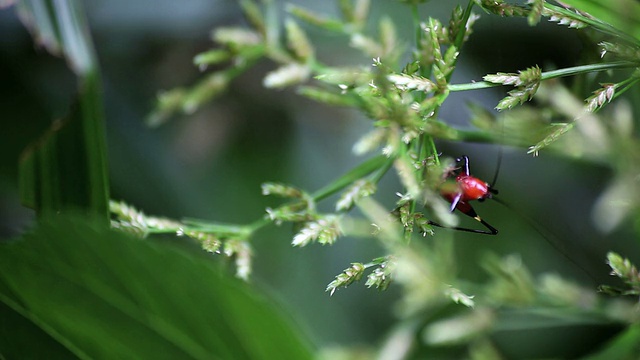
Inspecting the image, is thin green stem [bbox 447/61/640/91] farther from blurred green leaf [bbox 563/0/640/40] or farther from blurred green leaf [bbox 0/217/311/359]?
blurred green leaf [bbox 0/217/311/359]

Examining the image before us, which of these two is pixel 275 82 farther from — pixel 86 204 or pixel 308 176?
pixel 308 176

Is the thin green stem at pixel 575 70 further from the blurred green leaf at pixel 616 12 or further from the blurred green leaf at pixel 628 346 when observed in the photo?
the blurred green leaf at pixel 628 346

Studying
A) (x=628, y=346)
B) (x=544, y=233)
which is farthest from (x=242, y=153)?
(x=628, y=346)

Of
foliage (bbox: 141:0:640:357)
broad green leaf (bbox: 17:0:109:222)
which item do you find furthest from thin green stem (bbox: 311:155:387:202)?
broad green leaf (bbox: 17:0:109:222)

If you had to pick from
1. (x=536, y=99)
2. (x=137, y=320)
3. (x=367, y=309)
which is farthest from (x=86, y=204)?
(x=367, y=309)

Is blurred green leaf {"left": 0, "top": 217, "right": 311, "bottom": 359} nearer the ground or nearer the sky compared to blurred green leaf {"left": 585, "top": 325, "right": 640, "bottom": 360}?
nearer the sky

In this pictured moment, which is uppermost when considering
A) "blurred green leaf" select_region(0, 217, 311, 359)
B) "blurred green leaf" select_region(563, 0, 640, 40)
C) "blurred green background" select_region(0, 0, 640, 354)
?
"blurred green leaf" select_region(563, 0, 640, 40)

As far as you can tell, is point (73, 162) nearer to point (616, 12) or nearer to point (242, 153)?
point (616, 12)
